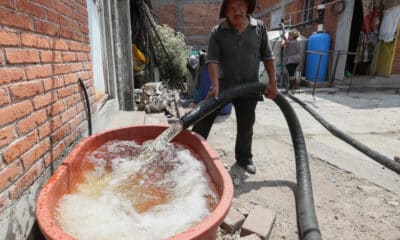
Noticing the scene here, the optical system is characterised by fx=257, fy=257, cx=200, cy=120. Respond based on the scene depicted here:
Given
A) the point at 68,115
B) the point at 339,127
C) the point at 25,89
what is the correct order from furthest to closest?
the point at 339,127 → the point at 68,115 → the point at 25,89

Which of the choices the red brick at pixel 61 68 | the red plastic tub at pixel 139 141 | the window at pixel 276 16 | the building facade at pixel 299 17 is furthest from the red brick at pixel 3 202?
the window at pixel 276 16

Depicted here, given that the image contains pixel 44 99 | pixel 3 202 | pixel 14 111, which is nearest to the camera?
pixel 3 202

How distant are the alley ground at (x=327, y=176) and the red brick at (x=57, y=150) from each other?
4.31 ft

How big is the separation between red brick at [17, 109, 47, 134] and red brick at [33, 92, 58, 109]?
0.04 m

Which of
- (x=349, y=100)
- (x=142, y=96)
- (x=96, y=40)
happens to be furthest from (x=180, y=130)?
(x=349, y=100)

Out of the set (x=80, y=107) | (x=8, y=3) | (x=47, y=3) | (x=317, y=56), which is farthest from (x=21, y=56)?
(x=317, y=56)

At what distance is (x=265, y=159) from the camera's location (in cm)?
331

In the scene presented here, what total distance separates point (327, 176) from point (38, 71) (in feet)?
9.46

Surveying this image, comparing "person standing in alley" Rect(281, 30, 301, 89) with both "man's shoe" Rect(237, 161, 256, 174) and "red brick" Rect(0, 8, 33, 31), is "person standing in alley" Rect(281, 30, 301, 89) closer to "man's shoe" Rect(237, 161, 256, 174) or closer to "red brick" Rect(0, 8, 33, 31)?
"man's shoe" Rect(237, 161, 256, 174)

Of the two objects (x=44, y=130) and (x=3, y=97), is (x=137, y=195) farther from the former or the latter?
(x=3, y=97)

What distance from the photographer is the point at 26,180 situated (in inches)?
53.1

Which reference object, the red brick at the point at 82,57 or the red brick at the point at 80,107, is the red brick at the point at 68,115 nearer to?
the red brick at the point at 80,107

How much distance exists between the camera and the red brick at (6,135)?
3.82 feet

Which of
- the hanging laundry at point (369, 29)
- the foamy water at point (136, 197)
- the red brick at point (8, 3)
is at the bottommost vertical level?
the foamy water at point (136, 197)
